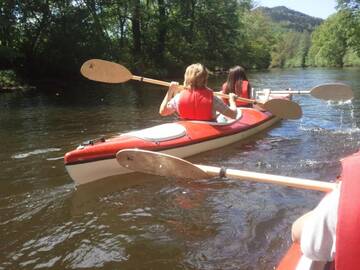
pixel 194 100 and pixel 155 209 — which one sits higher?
pixel 194 100

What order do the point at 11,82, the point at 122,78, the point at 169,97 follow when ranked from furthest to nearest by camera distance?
the point at 11,82 < the point at 122,78 < the point at 169,97

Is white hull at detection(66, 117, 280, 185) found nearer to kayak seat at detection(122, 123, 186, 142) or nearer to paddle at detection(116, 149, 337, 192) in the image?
kayak seat at detection(122, 123, 186, 142)

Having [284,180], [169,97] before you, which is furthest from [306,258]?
[169,97]

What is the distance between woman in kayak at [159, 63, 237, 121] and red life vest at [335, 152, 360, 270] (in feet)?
15.0

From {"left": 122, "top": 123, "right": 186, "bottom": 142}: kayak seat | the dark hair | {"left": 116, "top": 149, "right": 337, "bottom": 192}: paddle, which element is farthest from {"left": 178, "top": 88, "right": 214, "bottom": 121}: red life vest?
{"left": 116, "top": 149, "right": 337, "bottom": 192}: paddle

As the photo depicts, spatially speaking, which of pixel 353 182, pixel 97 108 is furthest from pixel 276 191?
pixel 97 108

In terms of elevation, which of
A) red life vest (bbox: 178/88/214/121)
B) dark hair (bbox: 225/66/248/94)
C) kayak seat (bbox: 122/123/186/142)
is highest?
dark hair (bbox: 225/66/248/94)

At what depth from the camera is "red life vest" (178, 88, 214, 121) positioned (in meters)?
6.10

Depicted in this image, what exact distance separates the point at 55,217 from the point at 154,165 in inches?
46.2

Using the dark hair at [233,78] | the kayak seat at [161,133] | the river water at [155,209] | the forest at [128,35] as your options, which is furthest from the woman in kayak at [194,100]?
the forest at [128,35]

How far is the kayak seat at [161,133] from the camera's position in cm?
541

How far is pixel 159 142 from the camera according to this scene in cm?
546

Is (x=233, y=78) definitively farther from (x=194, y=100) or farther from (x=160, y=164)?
(x=160, y=164)

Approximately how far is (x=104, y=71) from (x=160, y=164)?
3.82m
